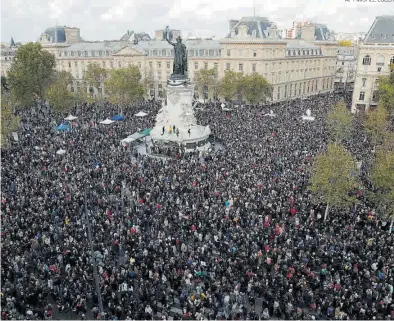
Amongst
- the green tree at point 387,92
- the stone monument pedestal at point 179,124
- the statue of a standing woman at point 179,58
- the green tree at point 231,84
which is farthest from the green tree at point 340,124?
the green tree at point 231,84

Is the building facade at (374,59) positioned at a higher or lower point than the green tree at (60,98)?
higher

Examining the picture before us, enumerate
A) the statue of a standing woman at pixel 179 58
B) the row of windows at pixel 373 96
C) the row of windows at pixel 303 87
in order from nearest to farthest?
the statue of a standing woman at pixel 179 58, the row of windows at pixel 373 96, the row of windows at pixel 303 87

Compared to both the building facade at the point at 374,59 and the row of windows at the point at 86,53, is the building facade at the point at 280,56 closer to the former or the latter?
the building facade at the point at 374,59

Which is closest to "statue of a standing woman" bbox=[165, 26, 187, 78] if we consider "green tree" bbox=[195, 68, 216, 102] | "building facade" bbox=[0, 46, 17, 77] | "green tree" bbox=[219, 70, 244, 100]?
"green tree" bbox=[219, 70, 244, 100]

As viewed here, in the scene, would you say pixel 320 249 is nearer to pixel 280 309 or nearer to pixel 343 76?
pixel 280 309

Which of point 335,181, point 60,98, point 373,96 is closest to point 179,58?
point 335,181

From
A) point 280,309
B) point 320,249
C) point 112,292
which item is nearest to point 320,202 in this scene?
point 320,249
